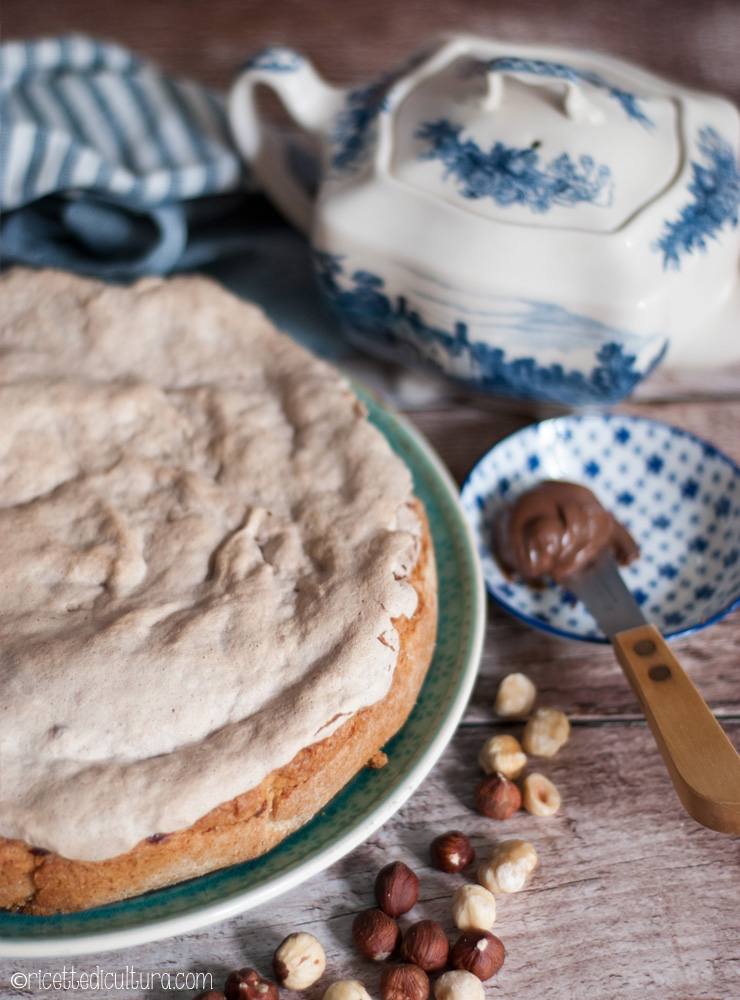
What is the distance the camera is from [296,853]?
2.54 feet

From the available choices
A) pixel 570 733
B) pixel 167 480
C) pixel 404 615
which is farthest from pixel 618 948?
pixel 167 480

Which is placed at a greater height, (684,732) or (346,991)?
(684,732)

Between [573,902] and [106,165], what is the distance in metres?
1.17

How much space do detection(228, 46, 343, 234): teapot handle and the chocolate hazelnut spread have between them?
0.58 metres

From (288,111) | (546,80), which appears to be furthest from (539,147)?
(288,111)

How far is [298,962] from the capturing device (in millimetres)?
777

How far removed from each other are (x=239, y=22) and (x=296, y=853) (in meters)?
1.93

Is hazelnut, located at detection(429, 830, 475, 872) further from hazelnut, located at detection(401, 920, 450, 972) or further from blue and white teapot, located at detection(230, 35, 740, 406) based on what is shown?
blue and white teapot, located at detection(230, 35, 740, 406)

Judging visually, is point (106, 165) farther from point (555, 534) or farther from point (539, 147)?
point (555, 534)

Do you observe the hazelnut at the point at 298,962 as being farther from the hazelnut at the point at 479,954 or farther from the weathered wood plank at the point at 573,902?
the hazelnut at the point at 479,954

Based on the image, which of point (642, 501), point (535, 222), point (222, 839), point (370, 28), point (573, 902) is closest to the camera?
point (222, 839)

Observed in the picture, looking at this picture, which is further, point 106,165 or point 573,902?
point 106,165

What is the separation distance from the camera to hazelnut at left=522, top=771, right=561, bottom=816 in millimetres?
910

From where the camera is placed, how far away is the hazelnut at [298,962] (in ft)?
2.54
